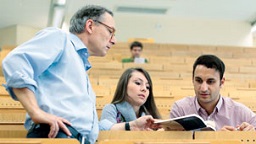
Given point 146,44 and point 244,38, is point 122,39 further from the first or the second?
point 244,38

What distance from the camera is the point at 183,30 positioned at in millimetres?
7254

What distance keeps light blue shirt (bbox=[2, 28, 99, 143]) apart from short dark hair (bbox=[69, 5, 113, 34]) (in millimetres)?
88

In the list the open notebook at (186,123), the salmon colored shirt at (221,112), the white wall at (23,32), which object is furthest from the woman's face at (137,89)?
the white wall at (23,32)

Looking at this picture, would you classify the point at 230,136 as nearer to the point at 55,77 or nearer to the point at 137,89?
the point at 55,77

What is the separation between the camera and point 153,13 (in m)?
6.86

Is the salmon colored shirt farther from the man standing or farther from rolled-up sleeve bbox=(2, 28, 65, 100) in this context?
rolled-up sleeve bbox=(2, 28, 65, 100)

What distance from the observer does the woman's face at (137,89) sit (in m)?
1.68

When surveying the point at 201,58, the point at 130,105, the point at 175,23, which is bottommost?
the point at 130,105

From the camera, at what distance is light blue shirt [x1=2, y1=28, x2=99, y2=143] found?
0.96 m

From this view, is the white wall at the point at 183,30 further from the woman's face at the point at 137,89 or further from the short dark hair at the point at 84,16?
the short dark hair at the point at 84,16

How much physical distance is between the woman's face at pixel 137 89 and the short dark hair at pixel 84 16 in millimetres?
558

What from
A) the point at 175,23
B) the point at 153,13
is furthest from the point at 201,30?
the point at 153,13

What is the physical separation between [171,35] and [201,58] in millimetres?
5705

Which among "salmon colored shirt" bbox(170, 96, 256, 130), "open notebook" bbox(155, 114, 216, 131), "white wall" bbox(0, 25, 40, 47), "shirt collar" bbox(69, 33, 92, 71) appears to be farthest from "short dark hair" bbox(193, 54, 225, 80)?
"white wall" bbox(0, 25, 40, 47)
